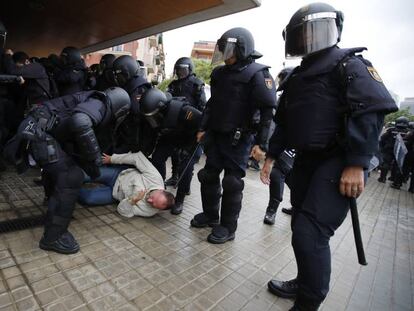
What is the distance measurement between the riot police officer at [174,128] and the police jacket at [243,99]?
1.75 feet

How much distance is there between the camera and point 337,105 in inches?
66.2

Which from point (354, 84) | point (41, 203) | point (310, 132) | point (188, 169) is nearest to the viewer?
point (354, 84)

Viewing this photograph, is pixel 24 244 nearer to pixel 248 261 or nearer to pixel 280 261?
pixel 248 261

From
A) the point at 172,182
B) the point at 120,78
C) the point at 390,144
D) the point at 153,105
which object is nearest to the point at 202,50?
the point at 390,144

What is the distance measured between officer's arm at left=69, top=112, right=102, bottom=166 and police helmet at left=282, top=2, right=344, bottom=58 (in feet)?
5.30

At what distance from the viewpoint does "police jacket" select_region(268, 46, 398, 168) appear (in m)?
1.50

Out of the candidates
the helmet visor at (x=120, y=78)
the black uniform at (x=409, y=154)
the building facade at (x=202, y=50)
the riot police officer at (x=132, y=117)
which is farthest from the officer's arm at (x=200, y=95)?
the building facade at (x=202, y=50)

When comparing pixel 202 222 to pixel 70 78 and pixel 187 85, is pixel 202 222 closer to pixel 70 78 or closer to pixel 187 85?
pixel 187 85

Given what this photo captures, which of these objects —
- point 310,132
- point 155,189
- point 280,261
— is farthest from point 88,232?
point 310,132

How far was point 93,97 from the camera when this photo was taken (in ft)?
7.89

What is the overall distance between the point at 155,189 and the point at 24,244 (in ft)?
4.31

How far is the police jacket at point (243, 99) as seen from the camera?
8.40 ft

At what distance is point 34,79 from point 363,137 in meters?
4.14

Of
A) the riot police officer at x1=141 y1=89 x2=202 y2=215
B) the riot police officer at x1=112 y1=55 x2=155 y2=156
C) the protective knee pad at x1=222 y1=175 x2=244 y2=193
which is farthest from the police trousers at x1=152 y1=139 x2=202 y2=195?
the protective knee pad at x1=222 y1=175 x2=244 y2=193
